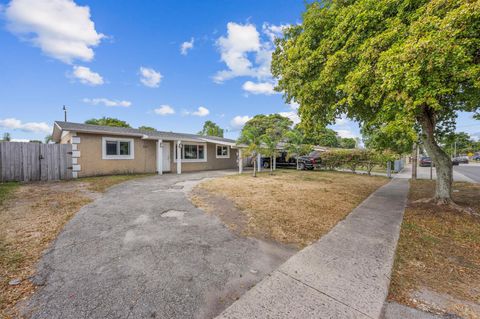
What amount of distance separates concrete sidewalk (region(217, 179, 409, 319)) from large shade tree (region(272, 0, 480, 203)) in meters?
2.75

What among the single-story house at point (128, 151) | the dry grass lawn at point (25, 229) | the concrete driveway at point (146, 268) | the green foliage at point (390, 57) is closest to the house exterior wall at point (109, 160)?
the single-story house at point (128, 151)

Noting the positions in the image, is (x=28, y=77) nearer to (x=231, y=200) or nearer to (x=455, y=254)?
(x=231, y=200)

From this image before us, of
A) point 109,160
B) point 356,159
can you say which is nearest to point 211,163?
point 109,160

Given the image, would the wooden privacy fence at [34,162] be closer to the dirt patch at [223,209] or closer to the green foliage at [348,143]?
the dirt patch at [223,209]

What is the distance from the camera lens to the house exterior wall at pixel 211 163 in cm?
1427

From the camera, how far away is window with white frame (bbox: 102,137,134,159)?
11.4 m

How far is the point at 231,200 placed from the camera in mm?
6242

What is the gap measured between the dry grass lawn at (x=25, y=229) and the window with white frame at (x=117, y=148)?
4.77 m

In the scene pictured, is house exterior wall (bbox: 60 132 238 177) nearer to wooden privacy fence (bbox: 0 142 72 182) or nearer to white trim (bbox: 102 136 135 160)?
white trim (bbox: 102 136 135 160)

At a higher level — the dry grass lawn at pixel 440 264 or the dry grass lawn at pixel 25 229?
the dry grass lawn at pixel 25 229

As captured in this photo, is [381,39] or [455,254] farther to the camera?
[381,39]

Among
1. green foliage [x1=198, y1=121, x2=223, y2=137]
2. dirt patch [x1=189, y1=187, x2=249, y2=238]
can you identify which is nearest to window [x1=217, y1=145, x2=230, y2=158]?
dirt patch [x1=189, y1=187, x2=249, y2=238]

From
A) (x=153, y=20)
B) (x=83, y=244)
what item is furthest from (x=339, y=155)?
(x=83, y=244)

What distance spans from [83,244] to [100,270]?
1078 mm
